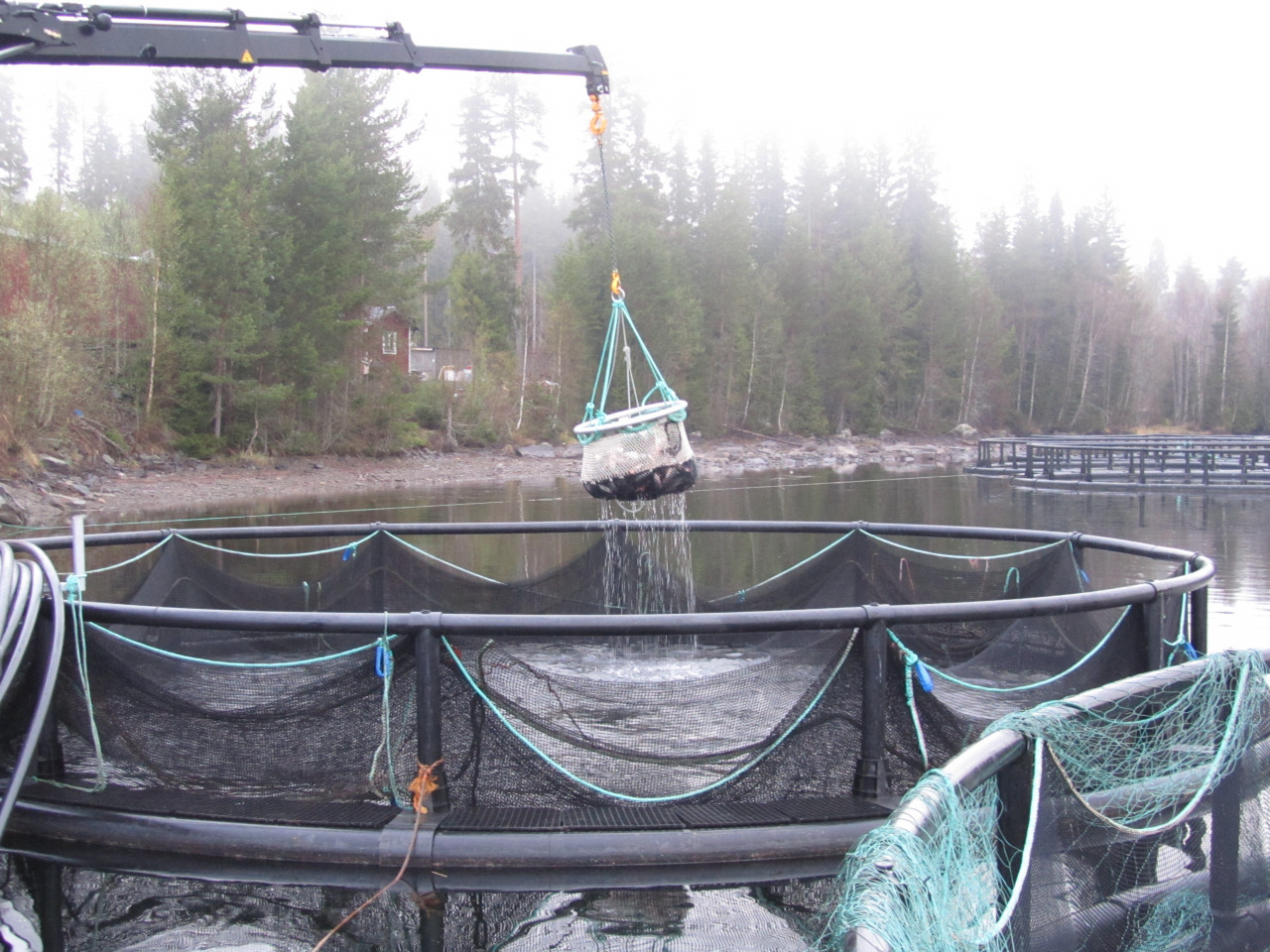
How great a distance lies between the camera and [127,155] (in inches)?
4038

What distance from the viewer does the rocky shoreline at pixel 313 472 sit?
85.8 ft

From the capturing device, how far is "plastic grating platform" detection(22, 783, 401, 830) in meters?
4.03

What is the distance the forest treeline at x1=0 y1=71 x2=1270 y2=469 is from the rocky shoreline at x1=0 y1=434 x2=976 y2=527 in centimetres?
136

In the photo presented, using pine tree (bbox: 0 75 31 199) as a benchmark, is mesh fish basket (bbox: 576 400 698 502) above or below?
below

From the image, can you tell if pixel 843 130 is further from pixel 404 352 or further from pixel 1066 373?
pixel 404 352

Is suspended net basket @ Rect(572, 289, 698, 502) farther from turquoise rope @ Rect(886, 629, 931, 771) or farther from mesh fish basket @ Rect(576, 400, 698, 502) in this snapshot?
turquoise rope @ Rect(886, 629, 931, 771)

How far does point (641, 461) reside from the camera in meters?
7.30

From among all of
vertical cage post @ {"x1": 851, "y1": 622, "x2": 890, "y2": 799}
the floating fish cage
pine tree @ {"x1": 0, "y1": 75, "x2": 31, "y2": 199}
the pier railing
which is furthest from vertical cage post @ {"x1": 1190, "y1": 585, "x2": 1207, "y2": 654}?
pine tree @ {"x1": 0, "y1": 75, "x2": 31, "y2": 199}

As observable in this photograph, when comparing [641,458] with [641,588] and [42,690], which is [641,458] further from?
[42,690]

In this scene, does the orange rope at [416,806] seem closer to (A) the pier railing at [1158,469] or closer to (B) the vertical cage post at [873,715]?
(B) the vertical cage post at [873,715]

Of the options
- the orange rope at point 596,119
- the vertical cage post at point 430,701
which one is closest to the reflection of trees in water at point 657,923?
the vertical cage post at point 430,701

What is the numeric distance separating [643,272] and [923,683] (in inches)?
2121

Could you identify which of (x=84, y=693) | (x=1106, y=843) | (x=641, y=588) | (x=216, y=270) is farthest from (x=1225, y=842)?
(x=216, y=270)

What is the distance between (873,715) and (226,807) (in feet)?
8.47
